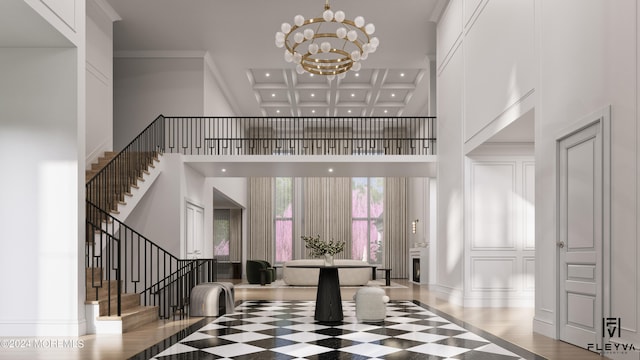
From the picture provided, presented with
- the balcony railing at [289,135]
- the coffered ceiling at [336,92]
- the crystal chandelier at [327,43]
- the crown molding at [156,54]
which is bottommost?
the balcony railing at [289,135]

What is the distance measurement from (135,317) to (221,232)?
48.4 ft

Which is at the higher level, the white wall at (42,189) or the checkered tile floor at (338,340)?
the white wall at (42,189)

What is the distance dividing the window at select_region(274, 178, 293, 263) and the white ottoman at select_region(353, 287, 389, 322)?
14138mm

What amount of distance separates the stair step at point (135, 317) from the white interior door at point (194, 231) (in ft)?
16.3

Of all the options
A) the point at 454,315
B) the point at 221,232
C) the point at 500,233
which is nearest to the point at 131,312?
the point at 454,315

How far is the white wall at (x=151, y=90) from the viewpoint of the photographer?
1516 centimetres

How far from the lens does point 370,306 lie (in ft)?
26.8

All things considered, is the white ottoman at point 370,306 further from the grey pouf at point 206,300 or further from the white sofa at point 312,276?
the white sofa at point 312,276

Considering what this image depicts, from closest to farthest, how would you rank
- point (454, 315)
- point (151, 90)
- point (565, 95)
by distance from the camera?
1. point (565, 95)
2. point (454, 315)
3. point (151, 90)

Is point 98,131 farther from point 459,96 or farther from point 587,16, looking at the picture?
point 587,16

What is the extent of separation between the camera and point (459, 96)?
11117 millimetres

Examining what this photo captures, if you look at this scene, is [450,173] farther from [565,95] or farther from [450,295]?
[565,95]

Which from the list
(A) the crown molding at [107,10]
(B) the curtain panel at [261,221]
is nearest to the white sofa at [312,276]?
(B) the curtain panel at [261,221]

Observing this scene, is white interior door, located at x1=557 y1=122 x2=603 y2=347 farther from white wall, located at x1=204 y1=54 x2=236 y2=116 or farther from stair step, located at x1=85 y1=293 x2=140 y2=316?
white wall, located at x1=204 y1=54 x2=236 y2=116
